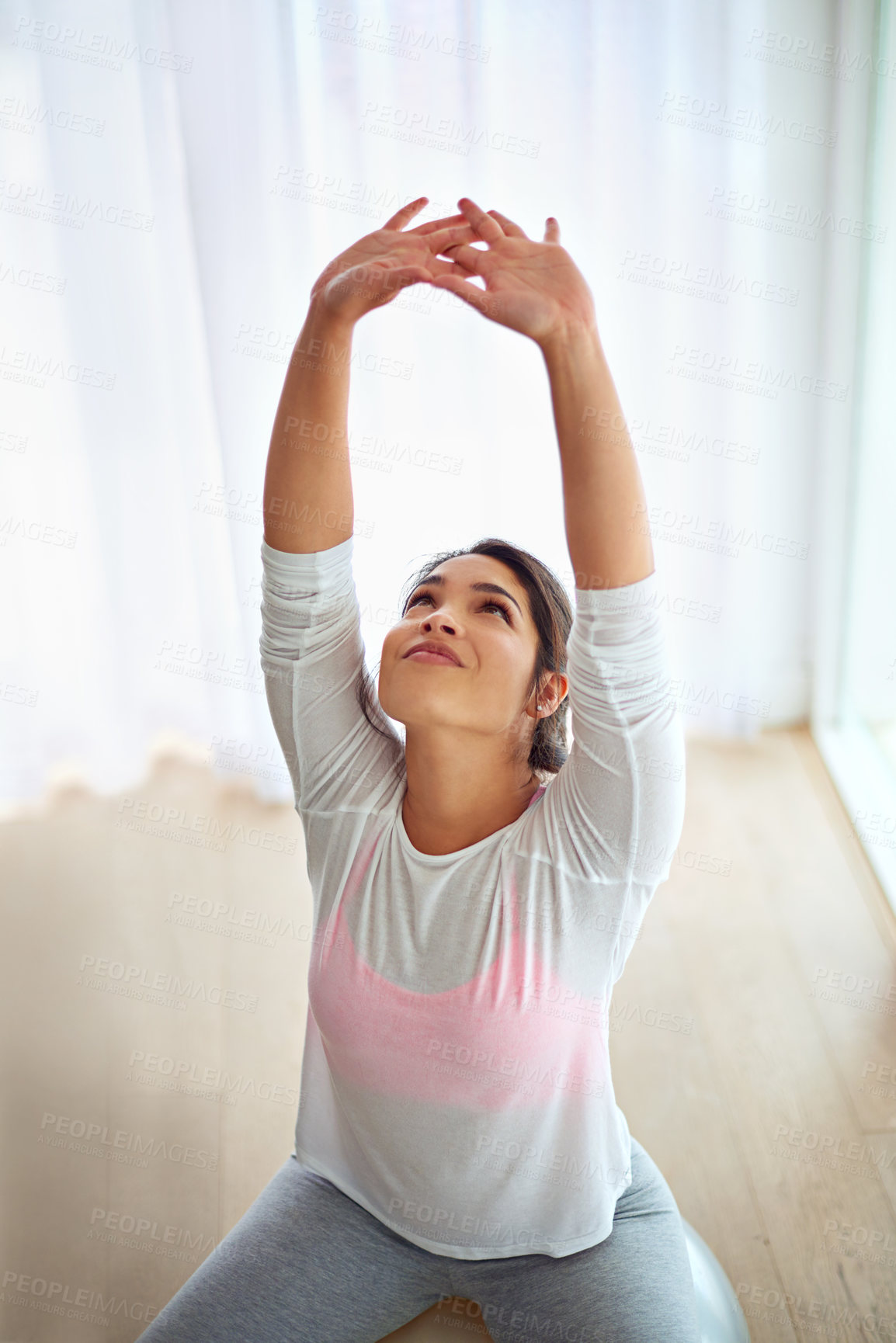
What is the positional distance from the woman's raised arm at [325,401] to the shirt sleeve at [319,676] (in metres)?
0.04

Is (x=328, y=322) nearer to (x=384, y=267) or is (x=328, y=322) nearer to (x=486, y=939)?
(x=384, y=267)

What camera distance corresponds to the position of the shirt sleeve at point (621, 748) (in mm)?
1138

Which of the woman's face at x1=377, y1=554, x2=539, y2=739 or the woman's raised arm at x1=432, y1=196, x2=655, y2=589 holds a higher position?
the woman's raised arm at x1=432, y1=196, x2=655, y2=589

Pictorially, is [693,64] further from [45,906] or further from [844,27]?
[45,906]

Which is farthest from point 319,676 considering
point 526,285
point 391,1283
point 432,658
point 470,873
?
point 391,1283

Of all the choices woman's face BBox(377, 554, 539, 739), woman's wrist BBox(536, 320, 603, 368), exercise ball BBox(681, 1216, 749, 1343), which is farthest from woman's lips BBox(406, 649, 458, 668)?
exercise ball BBox(681, 1216, 749, 1343)

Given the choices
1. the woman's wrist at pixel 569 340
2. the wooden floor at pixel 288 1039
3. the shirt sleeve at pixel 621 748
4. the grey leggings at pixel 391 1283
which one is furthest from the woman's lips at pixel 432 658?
the wooden floor at pixel 288 1039

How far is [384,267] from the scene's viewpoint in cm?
125

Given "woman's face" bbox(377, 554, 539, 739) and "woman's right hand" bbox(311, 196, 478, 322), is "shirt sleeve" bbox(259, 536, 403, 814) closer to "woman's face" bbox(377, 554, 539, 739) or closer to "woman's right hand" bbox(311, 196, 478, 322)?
"woman's face" bbox(377, 554, 539, 739)

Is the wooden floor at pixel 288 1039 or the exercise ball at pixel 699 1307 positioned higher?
the exercise ball at pixel 699 1307

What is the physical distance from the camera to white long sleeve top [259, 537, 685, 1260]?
1180 millimetres

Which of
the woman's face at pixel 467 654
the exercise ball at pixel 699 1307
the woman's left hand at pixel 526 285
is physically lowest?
the exercise ball at pixel 699 1307

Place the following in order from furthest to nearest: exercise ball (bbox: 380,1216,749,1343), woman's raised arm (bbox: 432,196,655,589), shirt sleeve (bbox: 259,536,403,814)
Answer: exercise ball (bbox: 380,1216,749,1343) → shirt sleeve (bbox: 259,536,403,814) → woman's raised arm (bbox: 432,196,655,589)

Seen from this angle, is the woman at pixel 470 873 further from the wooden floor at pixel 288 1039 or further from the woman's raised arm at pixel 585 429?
the wooden floor at pixel 288 1039
